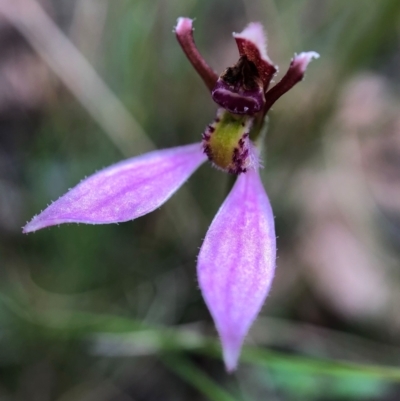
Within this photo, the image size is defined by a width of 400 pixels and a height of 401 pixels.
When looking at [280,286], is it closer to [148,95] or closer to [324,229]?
[324,229]

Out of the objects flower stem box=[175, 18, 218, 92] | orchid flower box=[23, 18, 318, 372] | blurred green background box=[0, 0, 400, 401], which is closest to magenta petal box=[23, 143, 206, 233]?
orchid flower box=[23, 18, 318, 372]

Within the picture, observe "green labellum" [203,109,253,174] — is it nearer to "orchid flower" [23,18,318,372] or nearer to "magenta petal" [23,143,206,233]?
"orchid flower" [23,18,318,372]

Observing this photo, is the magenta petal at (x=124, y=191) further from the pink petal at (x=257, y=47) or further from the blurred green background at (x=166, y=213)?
the blurred green background at (x=166, y=213)

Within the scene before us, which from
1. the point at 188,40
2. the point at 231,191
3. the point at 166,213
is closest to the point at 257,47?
the point at 188,40

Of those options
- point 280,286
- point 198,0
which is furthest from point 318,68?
point 280,286

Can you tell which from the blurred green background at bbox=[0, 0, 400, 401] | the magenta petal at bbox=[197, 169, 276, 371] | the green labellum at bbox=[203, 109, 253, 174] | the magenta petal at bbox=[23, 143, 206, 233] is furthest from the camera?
the blurred green background at bbox=[0, 0, 400, 401]

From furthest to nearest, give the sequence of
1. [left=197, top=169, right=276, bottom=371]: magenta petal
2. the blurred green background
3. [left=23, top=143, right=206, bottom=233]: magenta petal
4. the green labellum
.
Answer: the blurred green background < the green labellum < [left=23, top=143, right=206, bottom=233]: magenta petal < [left=197, top=169, right=276, bottom=371]: magenta petal

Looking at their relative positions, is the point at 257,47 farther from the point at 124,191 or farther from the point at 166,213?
the point at 166,213
